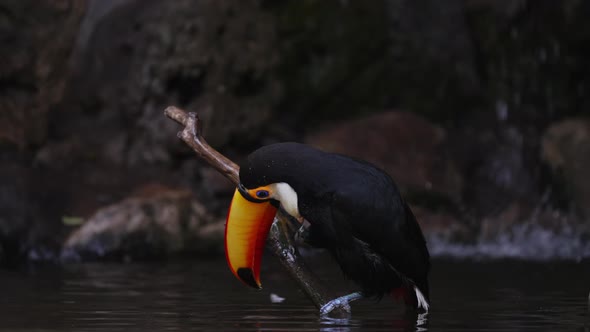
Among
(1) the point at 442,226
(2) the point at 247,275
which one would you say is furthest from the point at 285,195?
(1) the point at 442,226

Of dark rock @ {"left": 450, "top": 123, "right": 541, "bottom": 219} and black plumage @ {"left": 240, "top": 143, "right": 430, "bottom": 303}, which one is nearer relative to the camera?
black plumage @ {"left": 240, "top": 143, "right": 430, "bottom": 303}

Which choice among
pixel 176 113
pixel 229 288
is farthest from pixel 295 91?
pixel 176 113

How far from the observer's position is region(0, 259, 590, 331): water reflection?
6.24 meters

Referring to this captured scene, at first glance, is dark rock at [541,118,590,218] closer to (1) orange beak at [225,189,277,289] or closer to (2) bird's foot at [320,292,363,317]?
(2) bird's foot at [320,292,363,317]

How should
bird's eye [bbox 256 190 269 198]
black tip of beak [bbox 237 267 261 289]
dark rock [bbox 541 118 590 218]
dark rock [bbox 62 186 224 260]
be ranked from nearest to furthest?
1. bird's eye [bbox 256 190 269 198]
2. black tip of beak [bbox 237 267 261 289]
3. dark rock [bbox 62 186 224 260]
4. dark rock [bbox 541 118 590 218]

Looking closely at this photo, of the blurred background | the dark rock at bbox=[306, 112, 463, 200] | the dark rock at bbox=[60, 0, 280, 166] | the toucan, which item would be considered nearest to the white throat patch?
the toucan

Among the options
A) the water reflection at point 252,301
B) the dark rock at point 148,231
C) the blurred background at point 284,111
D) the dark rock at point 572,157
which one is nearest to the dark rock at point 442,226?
the blurred background at point 284,111

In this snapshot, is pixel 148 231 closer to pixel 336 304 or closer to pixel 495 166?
pixel 495 166

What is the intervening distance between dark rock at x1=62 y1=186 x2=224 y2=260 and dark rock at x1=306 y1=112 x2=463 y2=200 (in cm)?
276

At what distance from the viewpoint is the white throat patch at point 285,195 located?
6.14 meters

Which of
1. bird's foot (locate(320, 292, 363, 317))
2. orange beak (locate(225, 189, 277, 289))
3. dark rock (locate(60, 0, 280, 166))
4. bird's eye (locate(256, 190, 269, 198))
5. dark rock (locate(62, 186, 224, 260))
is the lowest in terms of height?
bird's foot (locate(320, 292, 363, 317))

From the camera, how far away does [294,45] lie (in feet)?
55.7

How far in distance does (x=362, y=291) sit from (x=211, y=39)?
9216 mm

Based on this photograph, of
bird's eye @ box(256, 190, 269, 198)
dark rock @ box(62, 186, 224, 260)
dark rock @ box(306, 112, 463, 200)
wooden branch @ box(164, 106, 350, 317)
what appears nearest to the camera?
bird's eye @ box(256, 190, 269, 198)
